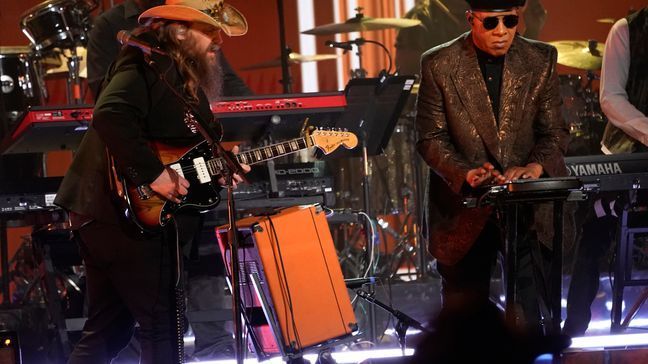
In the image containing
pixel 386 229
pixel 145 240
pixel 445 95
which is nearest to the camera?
pixel 145 240

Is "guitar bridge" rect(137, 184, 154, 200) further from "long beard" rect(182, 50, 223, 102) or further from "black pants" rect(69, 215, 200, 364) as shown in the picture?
"long beard" rect(182, 50, 223, 102)

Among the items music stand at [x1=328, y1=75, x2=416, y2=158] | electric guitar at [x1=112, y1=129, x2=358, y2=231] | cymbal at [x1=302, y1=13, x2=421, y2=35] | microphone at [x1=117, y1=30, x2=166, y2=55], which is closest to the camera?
microphone at [x1=117, y1=30, x2=166, y2=55]

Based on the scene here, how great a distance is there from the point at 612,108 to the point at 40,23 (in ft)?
15.0

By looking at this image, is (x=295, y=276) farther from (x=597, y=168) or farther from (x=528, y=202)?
(x=597, y=168)

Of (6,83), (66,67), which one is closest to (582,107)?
(66,67)

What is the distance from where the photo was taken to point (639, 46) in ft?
17.7

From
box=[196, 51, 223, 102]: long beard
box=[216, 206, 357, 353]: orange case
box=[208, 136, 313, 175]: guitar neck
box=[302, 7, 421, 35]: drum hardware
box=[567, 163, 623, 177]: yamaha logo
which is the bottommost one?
box=[216, 206, 357, 353]: orange case

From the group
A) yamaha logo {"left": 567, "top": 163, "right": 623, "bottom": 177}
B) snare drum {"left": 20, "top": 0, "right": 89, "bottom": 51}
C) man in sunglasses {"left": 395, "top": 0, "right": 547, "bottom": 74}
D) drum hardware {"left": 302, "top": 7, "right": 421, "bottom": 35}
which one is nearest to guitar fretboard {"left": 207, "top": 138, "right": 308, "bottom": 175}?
yamaha logo {"left": 567, "top": 163, "right": 623, "bottom": 177}

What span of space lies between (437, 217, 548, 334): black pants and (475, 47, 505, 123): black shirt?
0.57m

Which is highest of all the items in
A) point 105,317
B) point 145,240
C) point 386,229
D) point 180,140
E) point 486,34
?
point 486,34

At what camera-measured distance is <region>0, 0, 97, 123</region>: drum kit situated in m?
7.40

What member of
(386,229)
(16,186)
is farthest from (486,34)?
(386,229)

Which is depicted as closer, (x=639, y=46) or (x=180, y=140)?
(x=180, y=140)

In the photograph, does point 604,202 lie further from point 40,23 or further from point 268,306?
point 40,23
